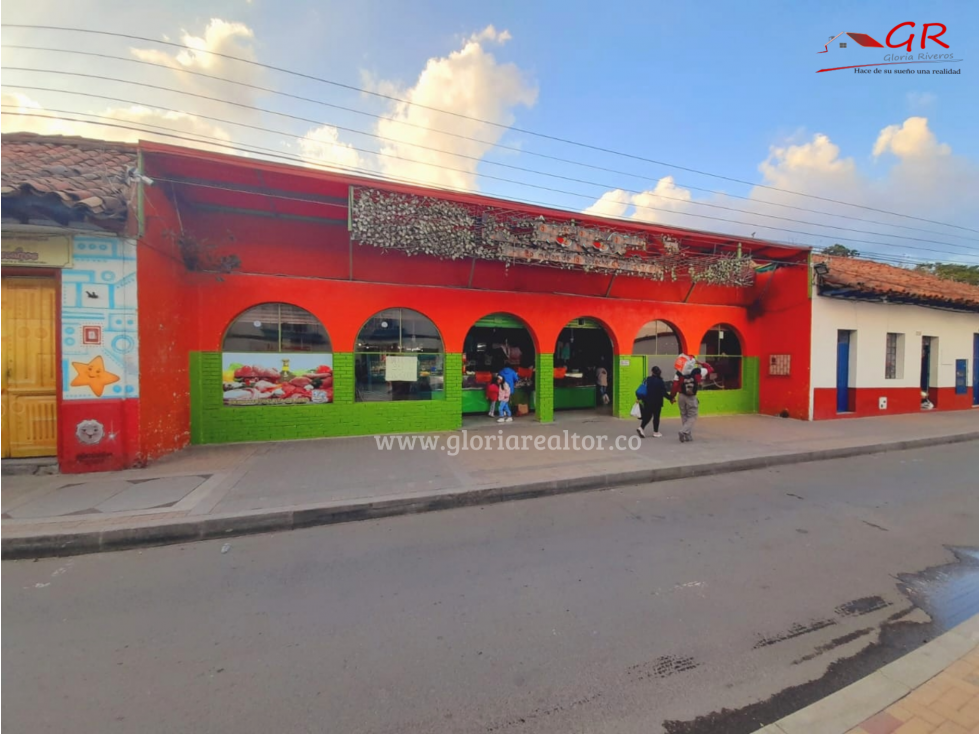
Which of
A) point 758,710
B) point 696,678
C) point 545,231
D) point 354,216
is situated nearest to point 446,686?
point 696,678

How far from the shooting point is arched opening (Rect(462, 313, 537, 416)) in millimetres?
11586

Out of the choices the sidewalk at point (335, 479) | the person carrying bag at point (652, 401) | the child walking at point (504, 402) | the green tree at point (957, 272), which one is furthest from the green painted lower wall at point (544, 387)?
the green tree at point (957, 272)

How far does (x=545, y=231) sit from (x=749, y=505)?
6.06 metres

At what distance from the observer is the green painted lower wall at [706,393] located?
11.3 meters

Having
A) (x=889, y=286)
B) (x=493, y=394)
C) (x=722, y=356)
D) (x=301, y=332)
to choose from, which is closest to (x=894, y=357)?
(x=889, y=286)

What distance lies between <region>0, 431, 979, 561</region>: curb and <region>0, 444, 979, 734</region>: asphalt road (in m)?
0.18

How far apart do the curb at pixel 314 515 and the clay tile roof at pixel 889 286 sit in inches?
295

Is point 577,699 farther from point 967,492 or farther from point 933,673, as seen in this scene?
point 967,492

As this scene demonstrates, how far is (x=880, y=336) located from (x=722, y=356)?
4604 mm

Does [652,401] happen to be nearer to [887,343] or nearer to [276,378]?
[276,378]

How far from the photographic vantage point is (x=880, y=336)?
487 inches

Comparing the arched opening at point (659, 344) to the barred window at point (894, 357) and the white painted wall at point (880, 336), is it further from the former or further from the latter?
the barred window at point (894, 357)

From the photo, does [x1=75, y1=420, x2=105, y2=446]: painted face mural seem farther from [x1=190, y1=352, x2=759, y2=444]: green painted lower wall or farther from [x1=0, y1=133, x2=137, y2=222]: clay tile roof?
[x1=0, y1=133, x2=137, y2=222]: clay tile roof

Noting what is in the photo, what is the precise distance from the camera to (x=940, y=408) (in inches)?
542
